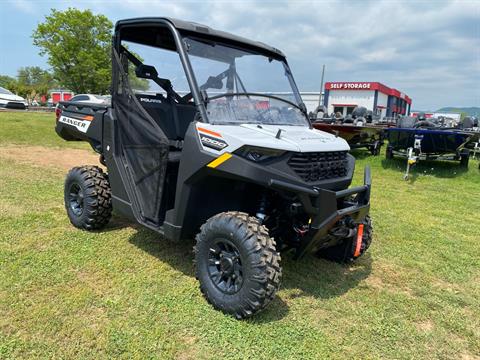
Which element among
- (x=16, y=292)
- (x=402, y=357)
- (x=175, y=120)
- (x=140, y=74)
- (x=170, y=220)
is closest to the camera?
(x=402, y=357)

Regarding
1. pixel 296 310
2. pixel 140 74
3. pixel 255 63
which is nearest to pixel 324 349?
pixel 296 310

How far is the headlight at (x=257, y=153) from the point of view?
2941 mm

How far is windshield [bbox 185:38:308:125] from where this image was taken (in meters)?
3.45

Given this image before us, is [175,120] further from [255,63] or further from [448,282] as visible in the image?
[448,282]

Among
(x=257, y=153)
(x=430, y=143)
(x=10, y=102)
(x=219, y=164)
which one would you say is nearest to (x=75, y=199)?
(x=219, y=164)

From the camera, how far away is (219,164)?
9.84 ft

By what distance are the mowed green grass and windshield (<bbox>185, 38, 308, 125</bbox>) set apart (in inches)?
59.7

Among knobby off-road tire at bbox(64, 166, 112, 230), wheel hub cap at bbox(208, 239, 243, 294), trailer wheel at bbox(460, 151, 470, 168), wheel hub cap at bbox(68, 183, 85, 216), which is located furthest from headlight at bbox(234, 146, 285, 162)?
trailer wheel at bbox(460, 151, 470, 168)

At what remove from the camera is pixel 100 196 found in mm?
4477

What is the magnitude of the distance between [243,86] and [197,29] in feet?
2.28

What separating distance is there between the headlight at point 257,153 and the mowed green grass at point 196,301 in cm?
123

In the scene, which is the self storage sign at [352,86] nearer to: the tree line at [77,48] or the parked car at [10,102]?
the tree line at [77,48]

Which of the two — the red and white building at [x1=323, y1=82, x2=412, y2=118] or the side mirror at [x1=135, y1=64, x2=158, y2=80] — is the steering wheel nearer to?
Answer: the side mirror at [x1=135, y1=64, x2=158, y2=80]

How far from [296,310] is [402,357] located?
84cm
